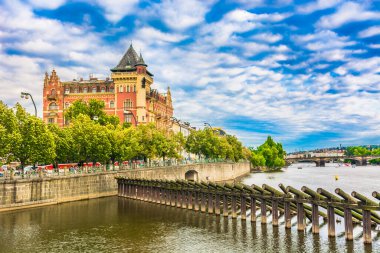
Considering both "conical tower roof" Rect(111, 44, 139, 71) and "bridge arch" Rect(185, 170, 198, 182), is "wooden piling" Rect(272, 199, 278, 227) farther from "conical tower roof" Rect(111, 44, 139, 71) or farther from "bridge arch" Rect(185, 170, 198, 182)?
"conical tower roof" Rect(111, 44, 139, 71)

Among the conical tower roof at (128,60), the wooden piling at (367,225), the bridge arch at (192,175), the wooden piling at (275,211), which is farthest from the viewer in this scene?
the conical tower roof at (128,60)

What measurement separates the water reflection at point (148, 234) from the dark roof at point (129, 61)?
8476 cm

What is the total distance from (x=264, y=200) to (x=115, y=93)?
99.3 meters

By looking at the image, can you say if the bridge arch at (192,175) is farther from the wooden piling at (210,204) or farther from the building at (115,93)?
the wooden piling at (210,204)

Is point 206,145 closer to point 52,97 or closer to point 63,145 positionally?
point 52,97

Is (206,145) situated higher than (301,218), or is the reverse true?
(206,145)

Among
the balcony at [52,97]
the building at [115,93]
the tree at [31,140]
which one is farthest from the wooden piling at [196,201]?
the balcony at [52,97]

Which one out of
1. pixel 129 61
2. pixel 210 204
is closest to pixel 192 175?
pixel 129 61

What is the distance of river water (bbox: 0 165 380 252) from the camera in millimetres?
32594

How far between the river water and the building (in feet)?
260

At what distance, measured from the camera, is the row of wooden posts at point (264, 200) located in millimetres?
31359

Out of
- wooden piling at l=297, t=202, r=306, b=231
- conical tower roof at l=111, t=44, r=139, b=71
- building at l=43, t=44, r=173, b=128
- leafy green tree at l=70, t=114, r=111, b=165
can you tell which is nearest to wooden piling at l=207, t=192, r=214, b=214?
wooden piling at l=297, t=202, r=306, b=231

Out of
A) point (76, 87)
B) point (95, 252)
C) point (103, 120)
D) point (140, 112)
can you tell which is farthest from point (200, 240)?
point (76, 87)

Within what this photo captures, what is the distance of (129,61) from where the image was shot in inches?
5369
